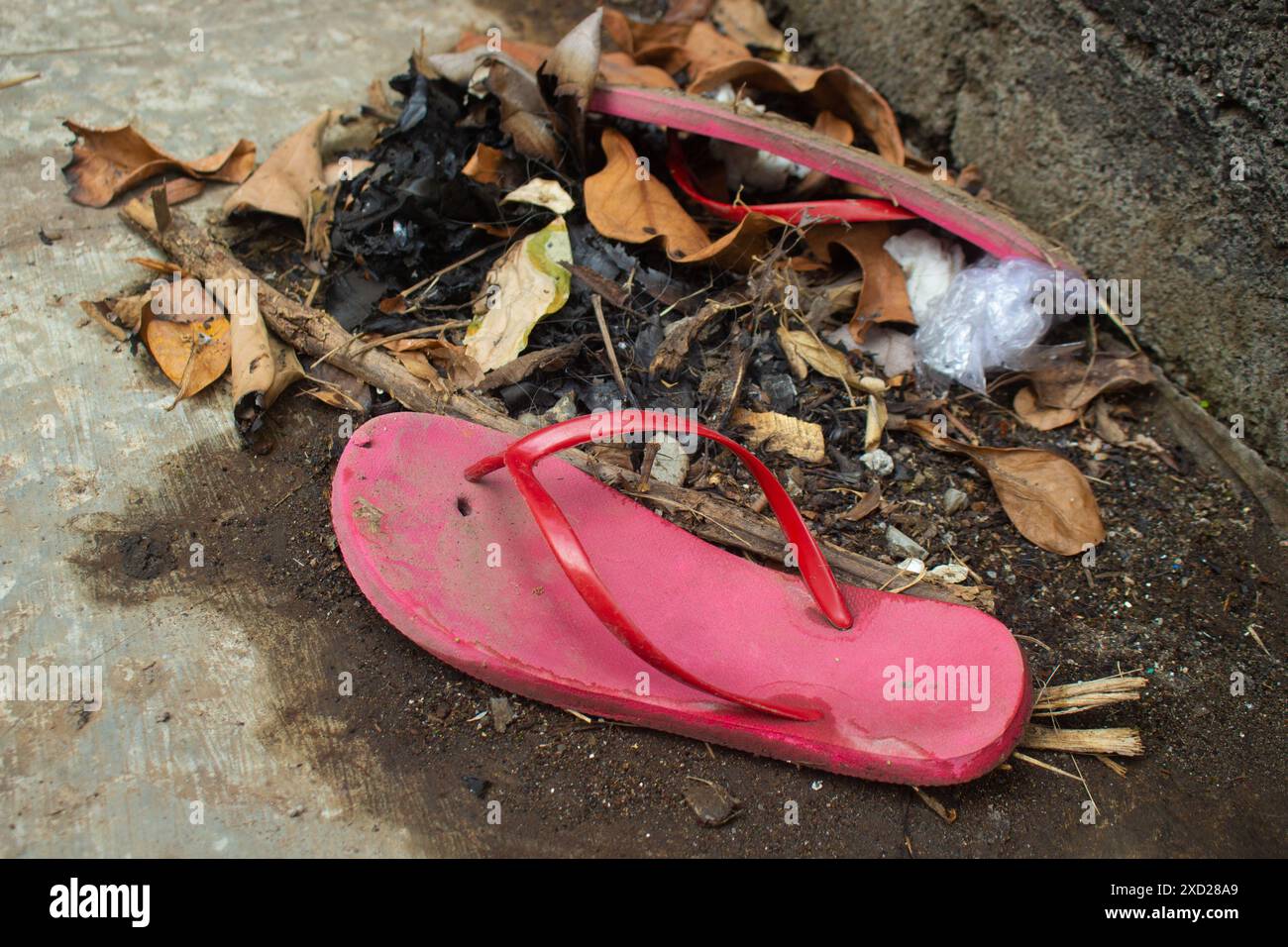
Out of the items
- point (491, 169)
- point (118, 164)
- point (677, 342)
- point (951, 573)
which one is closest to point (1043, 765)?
point (951, 573)

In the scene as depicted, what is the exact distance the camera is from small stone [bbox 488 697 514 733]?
63.9 inches

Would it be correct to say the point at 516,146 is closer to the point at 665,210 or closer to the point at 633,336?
the point at 665,210

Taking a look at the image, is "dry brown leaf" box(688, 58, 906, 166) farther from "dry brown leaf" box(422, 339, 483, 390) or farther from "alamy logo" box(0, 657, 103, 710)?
"alamy logo" box(0, 657, 103, 710)

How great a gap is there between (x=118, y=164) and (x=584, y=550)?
162 cm

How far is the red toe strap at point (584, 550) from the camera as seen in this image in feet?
4.84

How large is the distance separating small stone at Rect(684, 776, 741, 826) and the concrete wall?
1397mm

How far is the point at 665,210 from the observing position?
2.29 metres

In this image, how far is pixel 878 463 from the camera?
2.08 metres

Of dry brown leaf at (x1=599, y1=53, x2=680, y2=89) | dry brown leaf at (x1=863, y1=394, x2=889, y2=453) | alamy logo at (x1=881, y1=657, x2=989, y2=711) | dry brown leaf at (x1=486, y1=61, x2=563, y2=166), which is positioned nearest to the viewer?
alamy logo at (x1=881, y1=657, x2=989, y2=711)

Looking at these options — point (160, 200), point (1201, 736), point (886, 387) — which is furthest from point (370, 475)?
point (1201, 736)

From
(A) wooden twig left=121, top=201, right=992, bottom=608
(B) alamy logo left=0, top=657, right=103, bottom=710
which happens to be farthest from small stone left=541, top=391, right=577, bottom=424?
(B) alamy logo left=0, top=657, right=103, bottom=710

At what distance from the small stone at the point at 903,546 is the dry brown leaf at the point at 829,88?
104 cm
